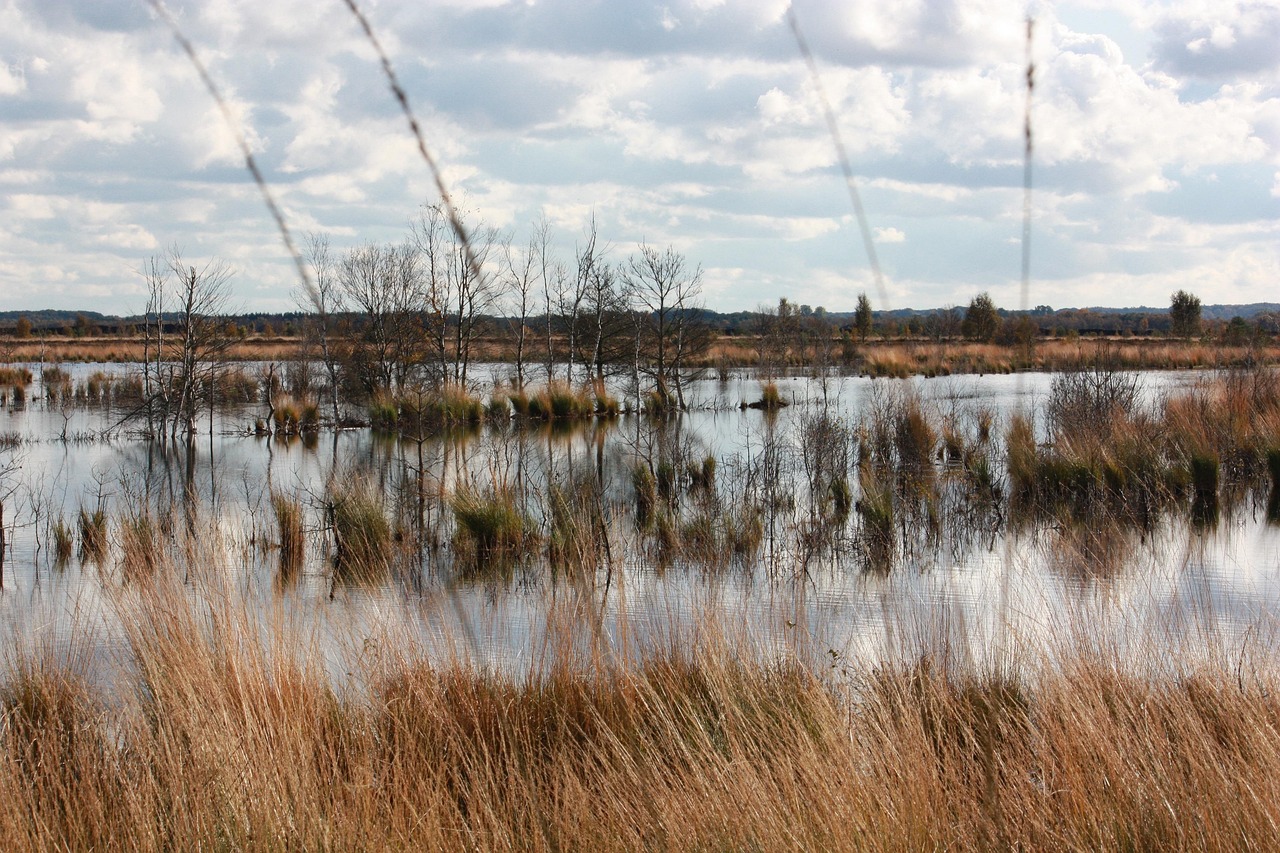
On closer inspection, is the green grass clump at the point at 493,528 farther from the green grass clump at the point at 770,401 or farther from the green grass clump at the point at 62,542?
the green grass clump at the point at 770,401

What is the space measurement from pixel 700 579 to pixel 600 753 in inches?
185

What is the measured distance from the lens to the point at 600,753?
428 cm

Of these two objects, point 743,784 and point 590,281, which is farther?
point 590,281

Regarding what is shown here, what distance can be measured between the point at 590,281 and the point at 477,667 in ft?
95.5

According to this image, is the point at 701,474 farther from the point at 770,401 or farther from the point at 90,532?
the point at 770,401

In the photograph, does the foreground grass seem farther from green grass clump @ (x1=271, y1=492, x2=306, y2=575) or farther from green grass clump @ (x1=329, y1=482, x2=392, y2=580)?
green grass clump @ (x1=271, y1=492, x2=306, y2=575)

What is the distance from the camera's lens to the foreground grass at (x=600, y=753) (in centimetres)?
349

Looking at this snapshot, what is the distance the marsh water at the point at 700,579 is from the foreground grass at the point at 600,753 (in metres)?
0.31

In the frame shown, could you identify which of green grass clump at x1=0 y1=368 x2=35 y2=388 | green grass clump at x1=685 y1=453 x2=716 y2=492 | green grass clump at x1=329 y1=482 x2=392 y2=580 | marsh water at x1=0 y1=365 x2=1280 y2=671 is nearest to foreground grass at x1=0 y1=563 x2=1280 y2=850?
marsh water at x1=0 y1=365 x2=1280 y2=671

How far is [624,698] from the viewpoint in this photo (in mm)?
5105

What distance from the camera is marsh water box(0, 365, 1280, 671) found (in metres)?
5.78

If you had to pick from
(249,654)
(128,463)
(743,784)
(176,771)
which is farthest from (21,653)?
(128,463)

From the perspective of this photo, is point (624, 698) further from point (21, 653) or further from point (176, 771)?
point (21, 653)

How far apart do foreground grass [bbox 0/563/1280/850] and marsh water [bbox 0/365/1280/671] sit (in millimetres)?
309
